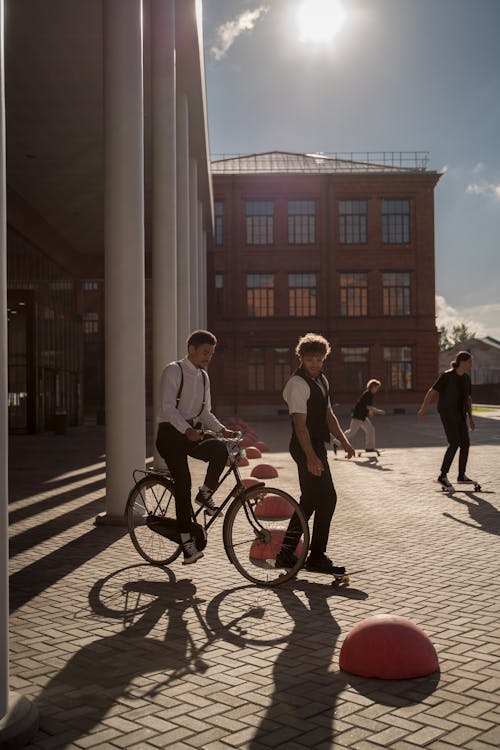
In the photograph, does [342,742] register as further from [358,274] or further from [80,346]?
[358,274]

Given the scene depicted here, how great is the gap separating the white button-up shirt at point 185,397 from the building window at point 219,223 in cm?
4859

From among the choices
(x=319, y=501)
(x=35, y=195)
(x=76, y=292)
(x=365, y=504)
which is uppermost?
(x=35, y=195)

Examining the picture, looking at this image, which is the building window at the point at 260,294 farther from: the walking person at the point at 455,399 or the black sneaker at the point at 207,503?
the black sneaker at the point at 207,503

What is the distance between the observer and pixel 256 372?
55125mm

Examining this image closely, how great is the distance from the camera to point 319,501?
7.19 m

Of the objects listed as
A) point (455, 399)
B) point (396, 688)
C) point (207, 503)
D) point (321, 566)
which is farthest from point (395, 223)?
point (396, 688)

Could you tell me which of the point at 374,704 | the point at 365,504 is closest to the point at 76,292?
the point at 365,504

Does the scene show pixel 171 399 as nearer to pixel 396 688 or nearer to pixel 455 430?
pixel 396 688

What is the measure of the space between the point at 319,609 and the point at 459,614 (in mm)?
956

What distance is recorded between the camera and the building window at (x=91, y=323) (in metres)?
60.7

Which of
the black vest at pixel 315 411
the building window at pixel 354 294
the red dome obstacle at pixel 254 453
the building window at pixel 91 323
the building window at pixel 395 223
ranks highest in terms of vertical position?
the building window at pixel 395 223

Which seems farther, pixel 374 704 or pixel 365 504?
pixel 365 504

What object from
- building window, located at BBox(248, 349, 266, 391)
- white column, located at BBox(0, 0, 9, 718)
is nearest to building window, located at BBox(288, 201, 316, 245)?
building window, located at BBox(248, 349, 266, 391)

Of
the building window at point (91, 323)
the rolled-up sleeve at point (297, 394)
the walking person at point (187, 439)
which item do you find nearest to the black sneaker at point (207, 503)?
the walking person at point (187, 439)
